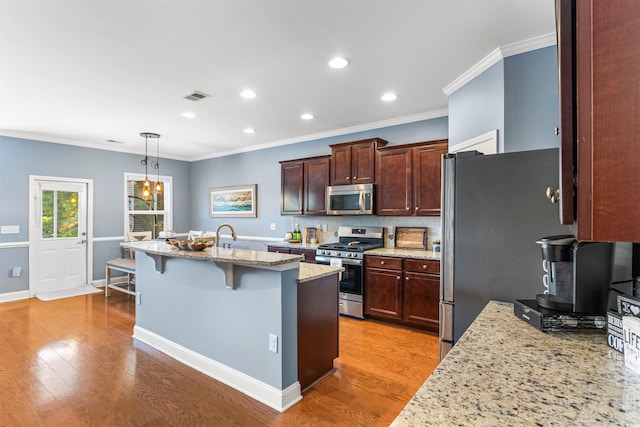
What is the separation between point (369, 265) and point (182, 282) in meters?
2.20

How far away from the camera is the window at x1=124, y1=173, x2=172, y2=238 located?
656 cm

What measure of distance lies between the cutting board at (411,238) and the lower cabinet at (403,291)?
583 mm

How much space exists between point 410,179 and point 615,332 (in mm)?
3230

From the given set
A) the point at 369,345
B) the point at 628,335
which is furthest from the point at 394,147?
the point at 628,335

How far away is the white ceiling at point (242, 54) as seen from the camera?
2.11 m

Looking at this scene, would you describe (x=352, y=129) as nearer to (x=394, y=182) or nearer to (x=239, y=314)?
(x=394, y=182)

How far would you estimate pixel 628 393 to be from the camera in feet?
2.58

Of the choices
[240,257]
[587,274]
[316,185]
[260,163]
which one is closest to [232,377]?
[240,257]

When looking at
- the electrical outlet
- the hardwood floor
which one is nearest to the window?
the hardwood floor

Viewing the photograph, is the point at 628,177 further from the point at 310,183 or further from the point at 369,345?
the point at 310,183

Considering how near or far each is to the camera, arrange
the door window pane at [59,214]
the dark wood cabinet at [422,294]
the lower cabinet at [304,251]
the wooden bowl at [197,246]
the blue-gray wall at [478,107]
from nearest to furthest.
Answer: the blue-gray wall at [478,107]
the wooden bowl at [197,246]
the dark wood cabinet at [422,294]
the lower cabinet at [304,251]
the door window pane at [59,214]

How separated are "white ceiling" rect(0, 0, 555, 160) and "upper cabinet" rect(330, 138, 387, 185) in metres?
0.37

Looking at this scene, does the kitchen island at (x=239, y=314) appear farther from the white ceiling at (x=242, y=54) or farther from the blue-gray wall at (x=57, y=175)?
the blue-gray wall at (x=57, y=175)

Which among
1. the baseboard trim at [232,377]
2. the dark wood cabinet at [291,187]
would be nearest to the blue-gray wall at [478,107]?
the dark wood cabinet at [291,187]
